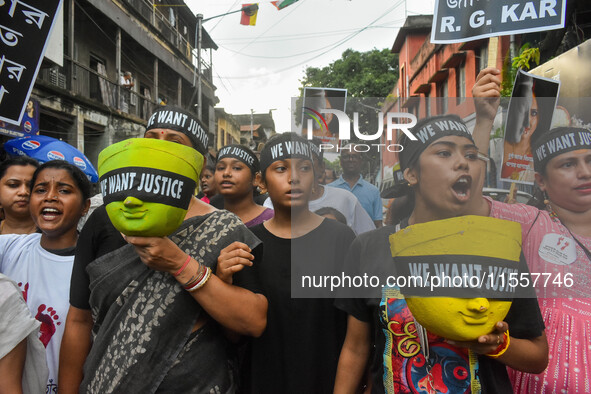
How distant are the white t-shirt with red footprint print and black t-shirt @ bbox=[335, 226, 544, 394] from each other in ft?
3.90

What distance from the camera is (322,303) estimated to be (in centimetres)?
151

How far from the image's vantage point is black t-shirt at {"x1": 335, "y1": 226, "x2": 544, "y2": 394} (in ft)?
3.69

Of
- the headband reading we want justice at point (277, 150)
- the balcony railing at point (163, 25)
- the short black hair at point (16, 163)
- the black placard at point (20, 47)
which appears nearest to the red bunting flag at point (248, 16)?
the black placard at point (20, 47)

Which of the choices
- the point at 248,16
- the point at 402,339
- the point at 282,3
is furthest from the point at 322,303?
the point at 248,16

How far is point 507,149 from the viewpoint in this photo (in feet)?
3.88

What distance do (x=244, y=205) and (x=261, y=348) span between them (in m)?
1.37

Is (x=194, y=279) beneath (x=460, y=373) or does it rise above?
above

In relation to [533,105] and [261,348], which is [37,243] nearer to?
[261,348]

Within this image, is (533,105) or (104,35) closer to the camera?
(533,105)

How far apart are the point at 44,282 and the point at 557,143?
2.00 m

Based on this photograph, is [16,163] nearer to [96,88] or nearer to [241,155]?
[241,155]

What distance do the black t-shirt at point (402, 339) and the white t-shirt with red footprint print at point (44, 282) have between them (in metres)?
1.19

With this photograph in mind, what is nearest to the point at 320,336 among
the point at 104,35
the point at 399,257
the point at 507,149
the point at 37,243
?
the point at 399,257

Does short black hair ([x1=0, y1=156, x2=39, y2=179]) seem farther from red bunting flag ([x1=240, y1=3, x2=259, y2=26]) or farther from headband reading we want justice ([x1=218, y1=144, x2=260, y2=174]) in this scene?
red bunting flag ([x1=240, y1=3, x2=259, y2=26])
